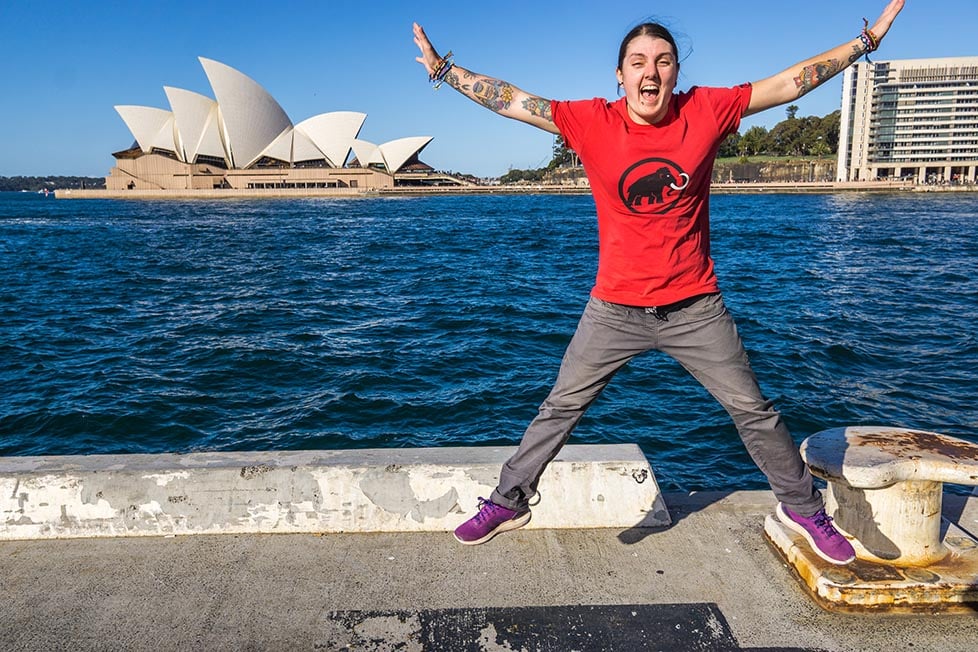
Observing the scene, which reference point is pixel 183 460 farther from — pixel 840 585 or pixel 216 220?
pixel 216 220

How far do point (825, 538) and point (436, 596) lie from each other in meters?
1.09

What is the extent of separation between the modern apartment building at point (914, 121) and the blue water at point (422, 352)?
7151 centimetres

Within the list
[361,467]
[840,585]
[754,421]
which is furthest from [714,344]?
[361,467]

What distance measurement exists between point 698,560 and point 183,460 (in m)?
1.71

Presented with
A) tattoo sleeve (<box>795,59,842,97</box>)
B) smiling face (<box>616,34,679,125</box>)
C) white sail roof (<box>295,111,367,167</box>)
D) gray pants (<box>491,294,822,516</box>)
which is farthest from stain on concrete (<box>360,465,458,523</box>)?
white sail roof (<box>295,111,367,167</box>)

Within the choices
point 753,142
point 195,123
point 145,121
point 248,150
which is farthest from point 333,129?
point 753,142

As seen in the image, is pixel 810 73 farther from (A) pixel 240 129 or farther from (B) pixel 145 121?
(B) pixel 145 121

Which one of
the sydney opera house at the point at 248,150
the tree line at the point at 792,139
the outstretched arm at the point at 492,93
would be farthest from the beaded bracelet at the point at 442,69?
the tree line at the point at 792,139

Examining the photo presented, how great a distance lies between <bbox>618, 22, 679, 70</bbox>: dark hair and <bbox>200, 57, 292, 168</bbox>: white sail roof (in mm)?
59415

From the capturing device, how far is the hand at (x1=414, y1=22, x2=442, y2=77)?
219 cm

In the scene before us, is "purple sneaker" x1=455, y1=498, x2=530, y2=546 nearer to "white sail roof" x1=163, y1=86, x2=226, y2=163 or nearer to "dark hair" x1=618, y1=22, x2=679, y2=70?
"dark hair" x1=618, y1=22, x2=679, y2=70

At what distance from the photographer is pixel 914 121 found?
268ft

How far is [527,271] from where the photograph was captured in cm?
1667

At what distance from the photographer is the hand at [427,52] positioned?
2188 mm
